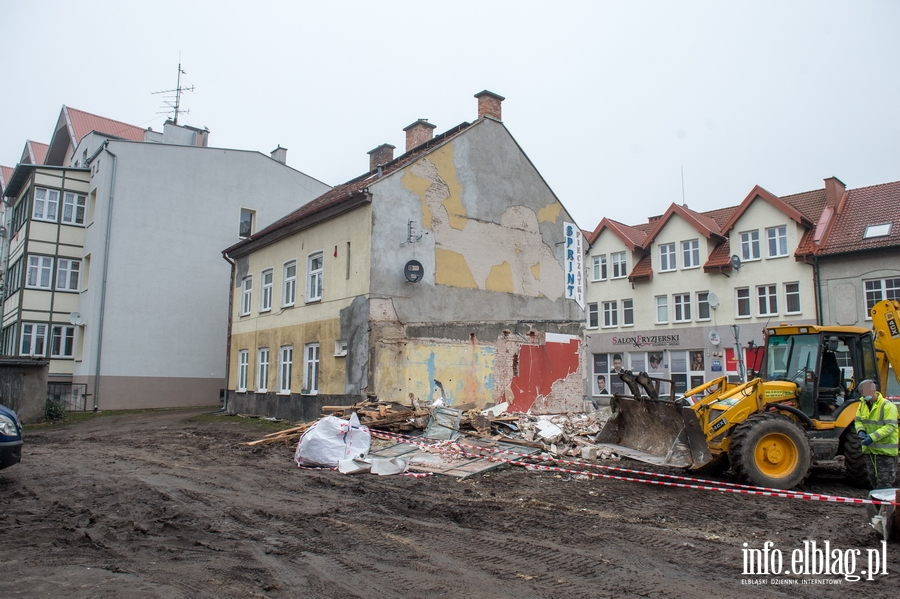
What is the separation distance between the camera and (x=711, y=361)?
108 feet

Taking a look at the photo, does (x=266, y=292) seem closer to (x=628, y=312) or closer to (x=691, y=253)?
(x=628, y=312)

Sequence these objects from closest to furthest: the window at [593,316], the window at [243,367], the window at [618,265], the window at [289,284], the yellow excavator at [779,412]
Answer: the yellow excavator at [779,412] < the window at [289,284] < the window at [243,367] < the window at [618,265] < the window at [593,316]

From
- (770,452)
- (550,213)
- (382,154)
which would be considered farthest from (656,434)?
(382,154)

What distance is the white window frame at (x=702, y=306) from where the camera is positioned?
111 ft

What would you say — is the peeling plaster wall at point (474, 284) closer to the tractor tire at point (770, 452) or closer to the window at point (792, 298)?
the tractor tire at point (770, 452)

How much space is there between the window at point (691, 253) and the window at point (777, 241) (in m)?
3.54

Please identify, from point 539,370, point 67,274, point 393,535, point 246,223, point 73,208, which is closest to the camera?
point 393,535

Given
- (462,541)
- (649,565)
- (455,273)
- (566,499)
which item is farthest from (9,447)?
(455,273)

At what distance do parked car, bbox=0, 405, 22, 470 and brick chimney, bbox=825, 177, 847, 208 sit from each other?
33.7 m

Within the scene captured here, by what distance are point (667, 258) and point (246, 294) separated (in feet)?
73.5

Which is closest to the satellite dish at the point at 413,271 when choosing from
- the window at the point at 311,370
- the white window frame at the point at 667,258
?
the window at the point at 311,370

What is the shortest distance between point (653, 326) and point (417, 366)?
70.2 feet

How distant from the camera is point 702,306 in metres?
34.0

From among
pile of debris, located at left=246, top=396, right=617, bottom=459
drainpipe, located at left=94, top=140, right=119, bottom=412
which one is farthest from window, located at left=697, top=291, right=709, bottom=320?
drainpipe, located at left=94, top=140, right=119, bottom=412
